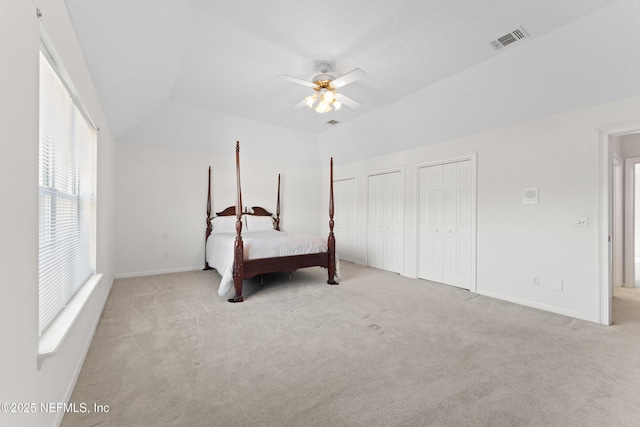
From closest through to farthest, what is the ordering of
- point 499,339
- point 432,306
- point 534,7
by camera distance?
point 534,7 < point 499,339 < point 432,306

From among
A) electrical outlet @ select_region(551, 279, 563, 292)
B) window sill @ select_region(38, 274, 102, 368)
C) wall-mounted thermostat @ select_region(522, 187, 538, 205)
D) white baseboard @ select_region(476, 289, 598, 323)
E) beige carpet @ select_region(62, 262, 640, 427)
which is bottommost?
beige carpet @ select_region(62, 262, 640, 427)

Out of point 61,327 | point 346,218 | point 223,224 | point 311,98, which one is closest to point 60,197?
point 61,327

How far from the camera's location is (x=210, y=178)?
Result: 215 inches

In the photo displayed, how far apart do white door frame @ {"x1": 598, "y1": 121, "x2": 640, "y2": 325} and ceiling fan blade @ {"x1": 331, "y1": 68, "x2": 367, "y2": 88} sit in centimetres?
266

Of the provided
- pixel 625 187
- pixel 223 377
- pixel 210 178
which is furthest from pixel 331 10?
pixel 625 187

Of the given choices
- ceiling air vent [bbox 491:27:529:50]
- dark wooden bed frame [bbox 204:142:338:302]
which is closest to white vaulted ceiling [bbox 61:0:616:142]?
ceiling air vent [bbox 491:27:529:50]

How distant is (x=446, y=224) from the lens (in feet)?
14.5

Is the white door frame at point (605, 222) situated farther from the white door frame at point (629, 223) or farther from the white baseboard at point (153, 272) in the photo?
the white baseboard at point (153, 272)

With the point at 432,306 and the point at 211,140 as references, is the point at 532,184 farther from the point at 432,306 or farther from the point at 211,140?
the point at 211,140

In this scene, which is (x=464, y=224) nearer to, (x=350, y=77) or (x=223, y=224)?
(x=350, y=77)

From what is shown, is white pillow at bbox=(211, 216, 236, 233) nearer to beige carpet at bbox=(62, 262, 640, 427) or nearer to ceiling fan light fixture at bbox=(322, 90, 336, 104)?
beige carpet at bbox=(62, 262, 640, 427)

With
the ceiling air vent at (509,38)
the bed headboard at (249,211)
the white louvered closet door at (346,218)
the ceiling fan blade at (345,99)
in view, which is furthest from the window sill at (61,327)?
the white louvered closet door at (346,218)

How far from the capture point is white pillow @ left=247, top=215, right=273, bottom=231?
571cm

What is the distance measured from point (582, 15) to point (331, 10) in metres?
2.14
